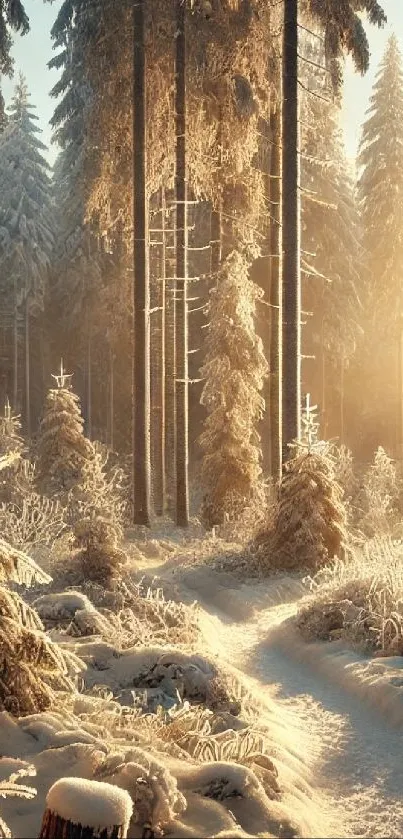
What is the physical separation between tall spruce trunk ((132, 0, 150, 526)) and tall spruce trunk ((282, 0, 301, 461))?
3.54 metres

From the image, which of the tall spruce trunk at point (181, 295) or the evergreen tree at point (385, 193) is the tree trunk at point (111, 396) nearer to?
the evergreen tree at point (385, 193)

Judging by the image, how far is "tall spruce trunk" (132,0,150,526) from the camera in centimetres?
1689

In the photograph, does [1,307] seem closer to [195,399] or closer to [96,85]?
[195,399]

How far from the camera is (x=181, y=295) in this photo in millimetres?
18219

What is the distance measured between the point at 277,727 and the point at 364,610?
101 inches

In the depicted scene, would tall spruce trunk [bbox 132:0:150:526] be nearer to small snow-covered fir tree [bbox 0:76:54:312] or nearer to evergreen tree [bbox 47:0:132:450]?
evergreen tree [bbox 47:0:132:450]

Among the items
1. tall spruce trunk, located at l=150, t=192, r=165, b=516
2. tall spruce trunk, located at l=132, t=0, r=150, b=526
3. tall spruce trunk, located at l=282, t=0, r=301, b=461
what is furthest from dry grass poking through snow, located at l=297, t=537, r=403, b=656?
tall spruce trunk, located at l=150, t=192, r=165, b=516

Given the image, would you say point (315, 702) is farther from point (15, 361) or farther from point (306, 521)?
point (15, 361)

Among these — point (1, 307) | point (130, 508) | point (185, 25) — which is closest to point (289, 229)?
point (185, 25)

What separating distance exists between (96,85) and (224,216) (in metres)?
3.61

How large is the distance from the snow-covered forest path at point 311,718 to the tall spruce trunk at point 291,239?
3243 mm

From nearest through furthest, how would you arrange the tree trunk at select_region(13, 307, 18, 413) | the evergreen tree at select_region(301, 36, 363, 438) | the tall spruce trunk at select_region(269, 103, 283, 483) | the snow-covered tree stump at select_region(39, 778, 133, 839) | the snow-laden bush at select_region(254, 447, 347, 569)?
the snow-covered tree stump at select_region(39, 778, 133, 839) < the snow-laden bush at select_region(254, 447, 347, 569) < the tall spruce trunk at select_region(269, 103, 283, 483) < the evergreen tree at select_region(301, 36, 363, 438) < the tree trunk at select_region(13, 307, 18, 413)

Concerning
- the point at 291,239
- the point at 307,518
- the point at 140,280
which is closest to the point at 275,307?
the point at 140,280

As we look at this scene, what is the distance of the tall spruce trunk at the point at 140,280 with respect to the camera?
16.9m
